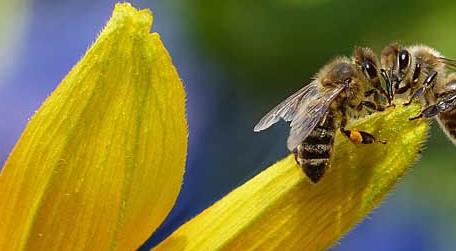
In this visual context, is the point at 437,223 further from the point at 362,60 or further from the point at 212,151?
the point at 362,60

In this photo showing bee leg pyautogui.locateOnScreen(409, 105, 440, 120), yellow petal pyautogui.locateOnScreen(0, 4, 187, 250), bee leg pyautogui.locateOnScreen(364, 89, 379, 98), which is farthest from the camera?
bee leg pyautogui.locateOnScreen(364, 89, 379, 98)

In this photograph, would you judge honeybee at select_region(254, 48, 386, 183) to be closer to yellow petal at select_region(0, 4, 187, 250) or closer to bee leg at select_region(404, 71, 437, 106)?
bee leg at select_region(404, 71, 437, 106)

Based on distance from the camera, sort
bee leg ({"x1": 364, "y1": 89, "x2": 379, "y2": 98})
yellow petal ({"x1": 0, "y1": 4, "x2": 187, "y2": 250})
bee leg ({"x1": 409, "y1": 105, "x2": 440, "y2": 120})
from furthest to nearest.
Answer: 1. bee leg ({"x1": 364, "y1": 89, "x2": 379, "y2": 98})
2. bee leg ({"x1": 409, "y1": 105, "x2": 440, "y2": 120})
3. yellow petal ({"x1": 0, "y1": 4, "x2": 187, "y2": 250})

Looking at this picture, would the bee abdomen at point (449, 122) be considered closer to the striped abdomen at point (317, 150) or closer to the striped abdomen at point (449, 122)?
the striped abdomen at point (449, 122)

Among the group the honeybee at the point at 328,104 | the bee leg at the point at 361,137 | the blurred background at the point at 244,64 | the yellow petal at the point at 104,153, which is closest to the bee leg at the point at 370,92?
the honeybee at the point at 328,104

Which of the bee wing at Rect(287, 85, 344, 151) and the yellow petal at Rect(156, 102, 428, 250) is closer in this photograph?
the yellow petal at Rect(156, 102, 428, 250)

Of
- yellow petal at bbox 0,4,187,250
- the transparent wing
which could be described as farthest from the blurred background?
yellow petal at bbox 0,4,187,250

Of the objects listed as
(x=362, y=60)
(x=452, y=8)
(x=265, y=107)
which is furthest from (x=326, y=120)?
(x=265, y=107)
